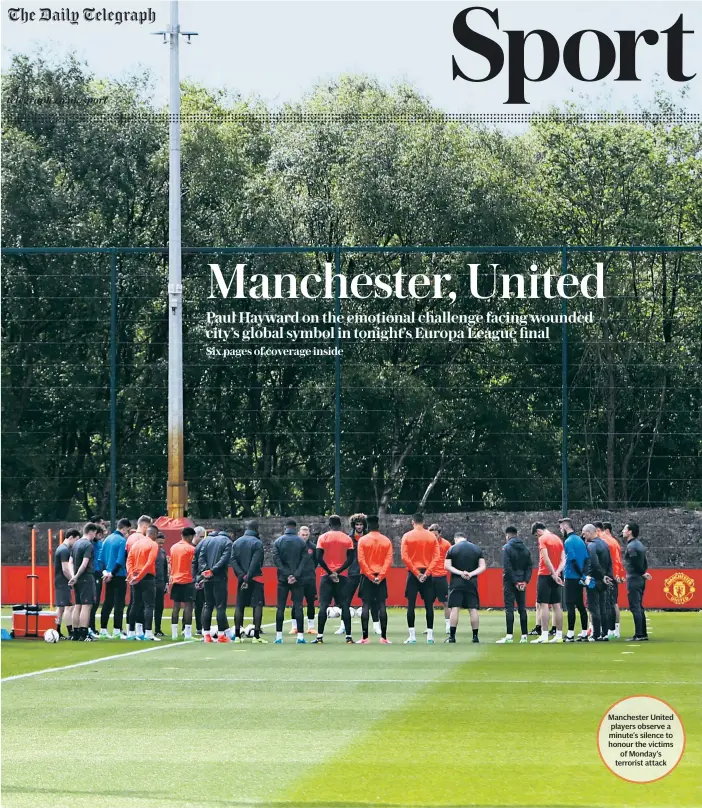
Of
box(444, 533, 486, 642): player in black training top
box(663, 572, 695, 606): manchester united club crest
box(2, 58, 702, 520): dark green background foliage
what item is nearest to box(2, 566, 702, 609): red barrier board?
box(663, 572, 695, 606): manchester united club crest

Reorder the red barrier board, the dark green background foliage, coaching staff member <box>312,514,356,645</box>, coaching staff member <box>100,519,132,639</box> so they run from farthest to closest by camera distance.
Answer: the dark green background foliage < the red barrier board < coaching staff member <box>100,519,132,639</box> < coaching staff member <box>312,514,356,645</box>

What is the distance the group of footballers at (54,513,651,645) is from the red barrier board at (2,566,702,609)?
8.66 meters

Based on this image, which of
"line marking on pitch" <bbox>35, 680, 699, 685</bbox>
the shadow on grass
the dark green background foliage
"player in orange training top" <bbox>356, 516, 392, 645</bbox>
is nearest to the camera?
the shadow on grass

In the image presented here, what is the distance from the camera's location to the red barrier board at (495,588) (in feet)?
106

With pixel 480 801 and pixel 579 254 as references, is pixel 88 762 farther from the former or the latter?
pixel 579 254

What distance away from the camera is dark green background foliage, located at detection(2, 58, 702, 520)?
1586 inches

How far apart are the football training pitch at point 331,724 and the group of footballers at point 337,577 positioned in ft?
2.98

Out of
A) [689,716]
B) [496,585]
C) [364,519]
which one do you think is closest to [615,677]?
[689,716]

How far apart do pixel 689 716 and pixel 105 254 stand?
99.6ft

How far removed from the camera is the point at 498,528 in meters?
36.6

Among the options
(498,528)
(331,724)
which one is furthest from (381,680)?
(498,528)

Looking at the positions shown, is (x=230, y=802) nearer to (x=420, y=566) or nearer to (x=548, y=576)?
(x=420, y=566)

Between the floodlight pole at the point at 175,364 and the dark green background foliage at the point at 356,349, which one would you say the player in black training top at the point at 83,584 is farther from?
the dark green background foliage at the point at 356,349

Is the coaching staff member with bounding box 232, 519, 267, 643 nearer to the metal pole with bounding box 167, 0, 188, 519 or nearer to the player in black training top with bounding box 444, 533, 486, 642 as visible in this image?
the player in black training top with bounding box 444, 533, 486, 642
